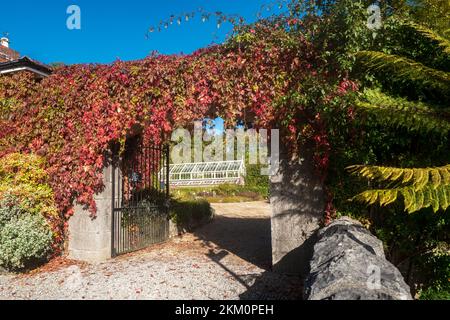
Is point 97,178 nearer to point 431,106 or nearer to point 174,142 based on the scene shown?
point 174,142

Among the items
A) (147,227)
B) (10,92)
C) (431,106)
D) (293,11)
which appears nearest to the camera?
(431,106)

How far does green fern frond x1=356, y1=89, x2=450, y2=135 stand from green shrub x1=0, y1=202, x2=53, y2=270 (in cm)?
591

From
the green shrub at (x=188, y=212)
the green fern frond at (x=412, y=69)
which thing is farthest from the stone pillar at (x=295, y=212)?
the green shrub at (x=188, y=212)

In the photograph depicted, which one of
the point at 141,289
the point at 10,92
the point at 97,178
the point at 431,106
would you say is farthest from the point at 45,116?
the point at 431,106

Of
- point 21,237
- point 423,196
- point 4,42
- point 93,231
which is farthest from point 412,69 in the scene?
point 4,42

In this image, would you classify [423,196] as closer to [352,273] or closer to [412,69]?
[352,273]

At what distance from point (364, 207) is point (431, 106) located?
1.73m

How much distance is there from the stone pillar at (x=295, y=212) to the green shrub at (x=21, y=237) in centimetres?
429

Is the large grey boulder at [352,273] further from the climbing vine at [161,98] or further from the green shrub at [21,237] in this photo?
the green shrub at [21,237]

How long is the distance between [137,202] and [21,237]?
249cm

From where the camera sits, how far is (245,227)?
1145cm

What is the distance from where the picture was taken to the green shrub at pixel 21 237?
6.34m

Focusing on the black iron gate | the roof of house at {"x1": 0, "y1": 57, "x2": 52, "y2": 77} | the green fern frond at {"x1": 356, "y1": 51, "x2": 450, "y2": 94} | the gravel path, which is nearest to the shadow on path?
the gravel path

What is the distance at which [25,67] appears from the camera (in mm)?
7707
